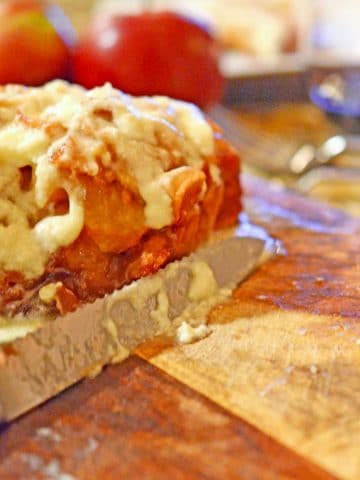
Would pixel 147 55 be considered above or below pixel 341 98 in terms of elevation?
above

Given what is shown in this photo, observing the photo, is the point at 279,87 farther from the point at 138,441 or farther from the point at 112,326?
the point at 138,441

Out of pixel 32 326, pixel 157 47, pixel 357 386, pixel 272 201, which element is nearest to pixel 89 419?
pixel 32 326

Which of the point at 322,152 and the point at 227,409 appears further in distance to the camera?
the point at 322,152

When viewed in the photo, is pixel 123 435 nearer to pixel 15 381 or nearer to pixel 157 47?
pixel 15 381

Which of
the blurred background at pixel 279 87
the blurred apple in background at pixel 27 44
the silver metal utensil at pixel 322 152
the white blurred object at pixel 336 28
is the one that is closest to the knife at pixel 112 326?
the blurred background at pixel 279 87

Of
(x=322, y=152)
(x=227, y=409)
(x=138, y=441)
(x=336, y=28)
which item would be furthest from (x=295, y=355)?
(x=336, y=28)

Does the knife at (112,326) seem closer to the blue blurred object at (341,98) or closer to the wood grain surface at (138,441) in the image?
the wood grain surface at (138,441)

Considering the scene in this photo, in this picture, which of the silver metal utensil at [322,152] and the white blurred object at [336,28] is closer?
the silver metal utensil at [322,152]
